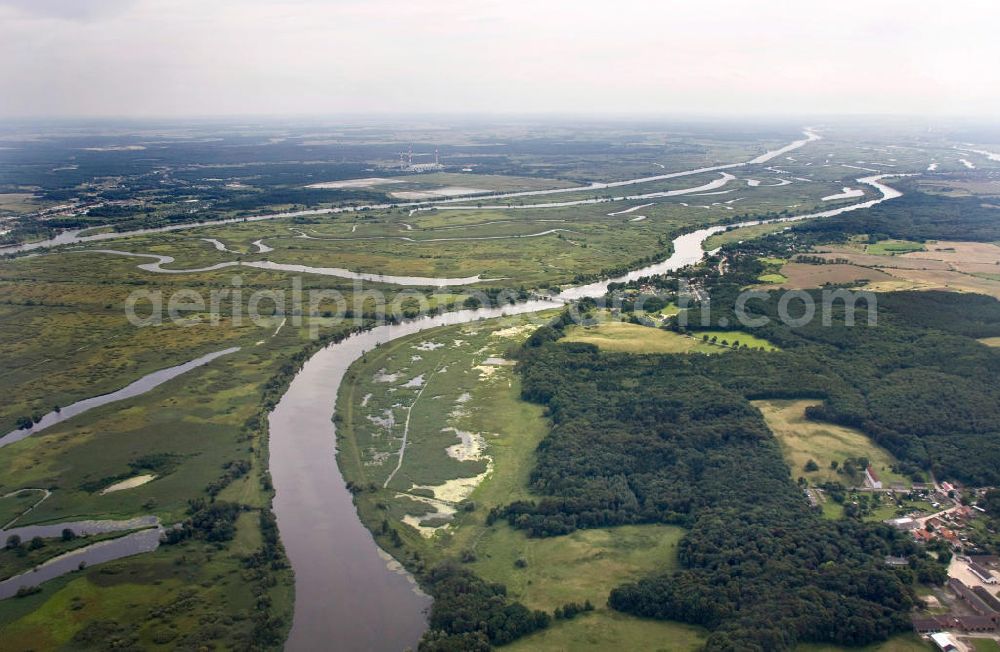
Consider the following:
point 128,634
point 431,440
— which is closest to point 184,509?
point 128,634

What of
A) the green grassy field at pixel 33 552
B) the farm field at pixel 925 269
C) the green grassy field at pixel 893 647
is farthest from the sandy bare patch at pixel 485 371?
the farm field at pixel 925 269

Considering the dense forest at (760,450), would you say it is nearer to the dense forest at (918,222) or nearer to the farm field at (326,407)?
the farm field at (326,407)

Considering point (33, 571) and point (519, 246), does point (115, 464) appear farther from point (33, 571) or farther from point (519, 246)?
point (519, 246)

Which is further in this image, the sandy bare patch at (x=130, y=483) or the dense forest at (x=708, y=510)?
the sandy bare patch at (x=130, y=483)

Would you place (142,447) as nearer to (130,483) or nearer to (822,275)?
(130,483)

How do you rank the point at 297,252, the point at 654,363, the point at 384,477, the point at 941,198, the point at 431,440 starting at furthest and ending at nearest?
the point at 941,198, the point at 297,252, the point at 654,363, the point at 431,440, the point at 384,477

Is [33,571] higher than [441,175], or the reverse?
[441,175]
